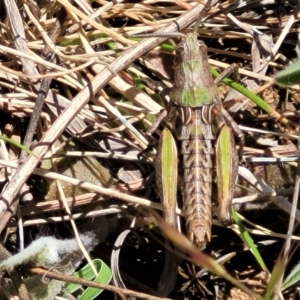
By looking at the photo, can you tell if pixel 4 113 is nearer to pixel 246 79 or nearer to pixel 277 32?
pixel 246 79

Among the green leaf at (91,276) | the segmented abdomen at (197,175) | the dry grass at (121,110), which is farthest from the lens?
the dry grass at (121,110)

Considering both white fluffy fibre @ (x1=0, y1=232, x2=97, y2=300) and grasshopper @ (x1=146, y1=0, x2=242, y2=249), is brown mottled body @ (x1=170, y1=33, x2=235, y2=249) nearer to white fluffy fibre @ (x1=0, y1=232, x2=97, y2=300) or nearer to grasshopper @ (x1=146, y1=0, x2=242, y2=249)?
grasshopper @ (x1=146, y1=0, x2=242, y2=249)

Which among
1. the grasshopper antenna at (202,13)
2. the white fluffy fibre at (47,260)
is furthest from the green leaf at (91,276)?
the grasshopper antenna at (202,13)

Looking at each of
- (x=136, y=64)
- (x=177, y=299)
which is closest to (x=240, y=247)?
(x=177, y=299)

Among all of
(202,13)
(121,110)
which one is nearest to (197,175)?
(121,110)

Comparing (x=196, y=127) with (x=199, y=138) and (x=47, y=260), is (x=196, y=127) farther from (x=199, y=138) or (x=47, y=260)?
(x=47, y=260)

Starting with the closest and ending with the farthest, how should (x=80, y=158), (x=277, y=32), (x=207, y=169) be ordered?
(x=207, y=169) → (x=80, y=158) → (x=277, y=32)

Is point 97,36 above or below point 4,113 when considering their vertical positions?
above

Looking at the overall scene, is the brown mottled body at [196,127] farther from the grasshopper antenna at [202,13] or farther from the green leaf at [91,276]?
the green leaf at [91,276]
